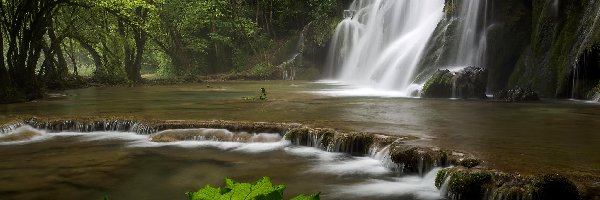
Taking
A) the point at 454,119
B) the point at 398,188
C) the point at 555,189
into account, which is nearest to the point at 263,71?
the point at 454,119

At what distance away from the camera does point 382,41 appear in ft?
97.1

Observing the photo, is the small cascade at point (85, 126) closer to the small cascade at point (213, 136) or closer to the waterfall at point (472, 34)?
the small cascade at point (213, 136)

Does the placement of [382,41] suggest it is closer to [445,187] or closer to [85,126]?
[85,126]

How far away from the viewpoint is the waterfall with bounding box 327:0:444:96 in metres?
23.8

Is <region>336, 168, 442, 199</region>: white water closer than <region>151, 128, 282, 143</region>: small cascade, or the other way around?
<region>336, 168, 442, 199</region>: white water

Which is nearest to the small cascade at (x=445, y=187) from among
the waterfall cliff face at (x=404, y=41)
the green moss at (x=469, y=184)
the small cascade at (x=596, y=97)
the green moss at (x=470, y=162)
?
the green moss at (x=469, y=184)

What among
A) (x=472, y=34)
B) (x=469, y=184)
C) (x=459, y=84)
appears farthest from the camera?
(x=472, y=34)

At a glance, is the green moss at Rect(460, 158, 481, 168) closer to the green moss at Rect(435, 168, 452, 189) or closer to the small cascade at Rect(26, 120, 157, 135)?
the green moss at Rect(435, 168, 452, 189)

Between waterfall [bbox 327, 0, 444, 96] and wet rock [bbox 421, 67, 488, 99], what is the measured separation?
363 cm

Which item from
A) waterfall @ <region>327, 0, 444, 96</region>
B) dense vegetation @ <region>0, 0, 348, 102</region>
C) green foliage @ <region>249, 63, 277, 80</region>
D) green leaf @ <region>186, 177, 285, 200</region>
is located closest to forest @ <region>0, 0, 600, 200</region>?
green leaf @ <region>186, 177, 285, 200</region>

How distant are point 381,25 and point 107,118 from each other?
21091 mm

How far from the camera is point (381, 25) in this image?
99.4 feet

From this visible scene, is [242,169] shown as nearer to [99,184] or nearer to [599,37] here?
[99,184]

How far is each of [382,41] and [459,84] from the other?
12593mm
